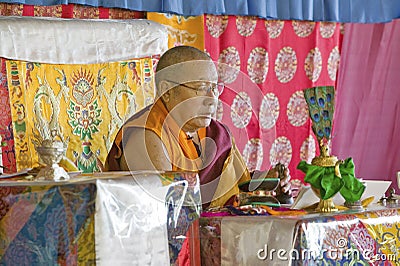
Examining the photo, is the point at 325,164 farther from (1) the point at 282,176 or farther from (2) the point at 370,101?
(2) the point at 370,101

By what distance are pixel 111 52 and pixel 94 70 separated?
0.36ft

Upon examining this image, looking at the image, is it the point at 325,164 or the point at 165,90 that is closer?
the point at 325,164

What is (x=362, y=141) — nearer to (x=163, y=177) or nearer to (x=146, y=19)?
(x=146, y=19)

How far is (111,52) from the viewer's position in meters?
3.29

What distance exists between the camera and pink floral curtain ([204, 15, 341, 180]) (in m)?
3.88

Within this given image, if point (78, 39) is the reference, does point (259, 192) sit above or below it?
below

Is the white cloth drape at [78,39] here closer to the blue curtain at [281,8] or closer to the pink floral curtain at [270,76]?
the blue curtain at [281,8]

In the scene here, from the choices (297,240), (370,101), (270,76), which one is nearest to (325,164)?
(297,240)

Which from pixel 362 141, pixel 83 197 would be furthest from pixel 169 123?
pixel 362 141

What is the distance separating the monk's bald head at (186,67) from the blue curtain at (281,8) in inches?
37.9

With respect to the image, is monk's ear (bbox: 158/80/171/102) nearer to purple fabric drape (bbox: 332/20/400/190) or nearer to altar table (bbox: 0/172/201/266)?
altar table (bbox: 0/172/201/266)

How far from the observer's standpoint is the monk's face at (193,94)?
2.37 metres

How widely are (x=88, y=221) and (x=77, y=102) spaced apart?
5.01 feet

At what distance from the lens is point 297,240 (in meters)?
1.90
